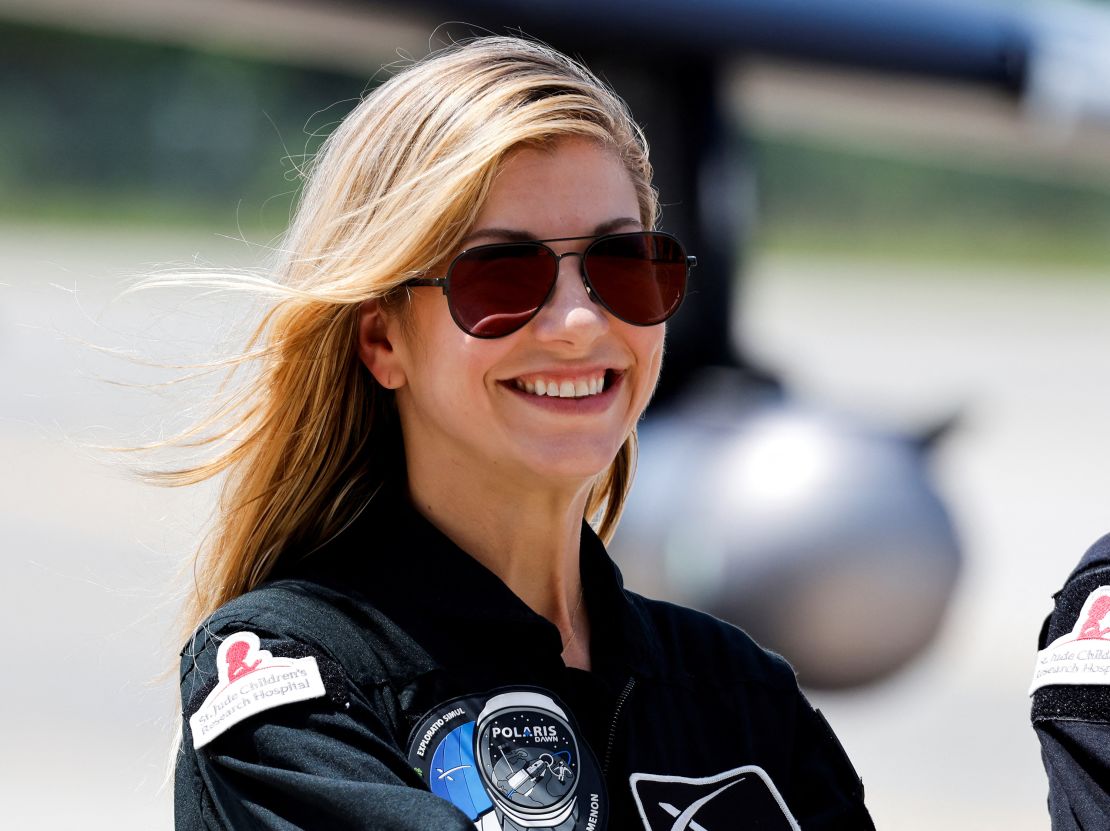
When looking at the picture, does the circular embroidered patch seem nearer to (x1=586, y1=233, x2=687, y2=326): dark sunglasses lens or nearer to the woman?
the woman

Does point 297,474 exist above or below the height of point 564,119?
below

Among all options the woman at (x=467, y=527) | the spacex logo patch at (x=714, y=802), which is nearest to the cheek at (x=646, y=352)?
the woman at (x=467, y=527)

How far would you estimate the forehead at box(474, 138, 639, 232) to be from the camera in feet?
6.33

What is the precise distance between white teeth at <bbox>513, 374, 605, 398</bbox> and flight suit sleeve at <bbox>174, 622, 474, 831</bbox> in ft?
1.35

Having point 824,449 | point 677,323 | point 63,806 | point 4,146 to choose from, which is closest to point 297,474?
point 63,806

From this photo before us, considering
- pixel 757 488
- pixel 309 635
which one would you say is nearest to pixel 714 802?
pixel 309 635

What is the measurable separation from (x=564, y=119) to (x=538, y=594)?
604 millimetres

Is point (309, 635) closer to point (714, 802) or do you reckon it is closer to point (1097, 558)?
point (714, 802)

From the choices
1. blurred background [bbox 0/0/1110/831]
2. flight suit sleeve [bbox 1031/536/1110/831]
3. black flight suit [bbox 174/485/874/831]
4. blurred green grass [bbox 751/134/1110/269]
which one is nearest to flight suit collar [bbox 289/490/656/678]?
black flight suit [bbox 174/485/874/831]

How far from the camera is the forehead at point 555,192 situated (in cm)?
193

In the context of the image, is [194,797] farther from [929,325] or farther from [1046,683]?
[929,325]

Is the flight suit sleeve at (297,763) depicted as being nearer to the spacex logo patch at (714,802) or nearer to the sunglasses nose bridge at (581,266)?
the spacex logo patch at (714,802)

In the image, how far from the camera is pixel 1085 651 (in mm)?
1814

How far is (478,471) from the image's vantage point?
2.05m
